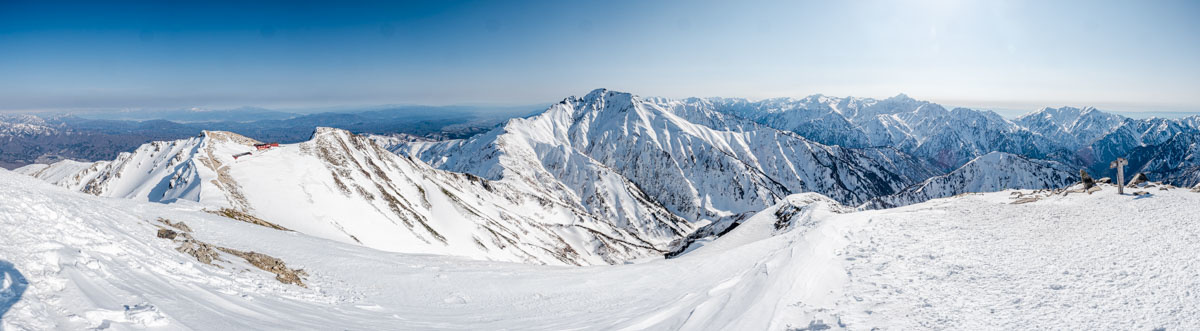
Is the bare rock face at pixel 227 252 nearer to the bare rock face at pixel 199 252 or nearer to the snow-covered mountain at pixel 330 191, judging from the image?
the bare rock face at pixel 199 252

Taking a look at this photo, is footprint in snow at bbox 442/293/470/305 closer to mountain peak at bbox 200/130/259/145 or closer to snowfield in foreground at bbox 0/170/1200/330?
snowfield in foreground at bbox 0/170/1200/330

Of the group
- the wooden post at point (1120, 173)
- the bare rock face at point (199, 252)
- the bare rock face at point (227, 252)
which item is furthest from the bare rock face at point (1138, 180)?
the bare rock face at point (199, 252)

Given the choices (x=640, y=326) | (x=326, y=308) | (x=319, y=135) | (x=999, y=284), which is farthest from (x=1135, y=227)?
(x=319, y=135)

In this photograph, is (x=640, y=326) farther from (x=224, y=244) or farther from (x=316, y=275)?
(x=224, y=244)

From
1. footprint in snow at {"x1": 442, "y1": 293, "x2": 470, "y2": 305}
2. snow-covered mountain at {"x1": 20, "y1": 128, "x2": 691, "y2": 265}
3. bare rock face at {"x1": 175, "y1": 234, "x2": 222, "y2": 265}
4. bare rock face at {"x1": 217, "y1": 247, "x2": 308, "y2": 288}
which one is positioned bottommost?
snow-covered mountain at {"x1": 20, "y1": 128, "x2": 691, "y2": 265}

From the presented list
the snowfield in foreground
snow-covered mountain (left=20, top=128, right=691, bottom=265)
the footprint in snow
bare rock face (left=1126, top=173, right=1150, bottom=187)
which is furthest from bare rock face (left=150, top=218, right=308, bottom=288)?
bare rock face (left=1126, top=173, right=1150, bottom=187)

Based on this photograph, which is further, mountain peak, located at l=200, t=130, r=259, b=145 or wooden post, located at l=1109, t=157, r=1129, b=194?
mountain peak, located at l=200, t=130, r=259, b=145
